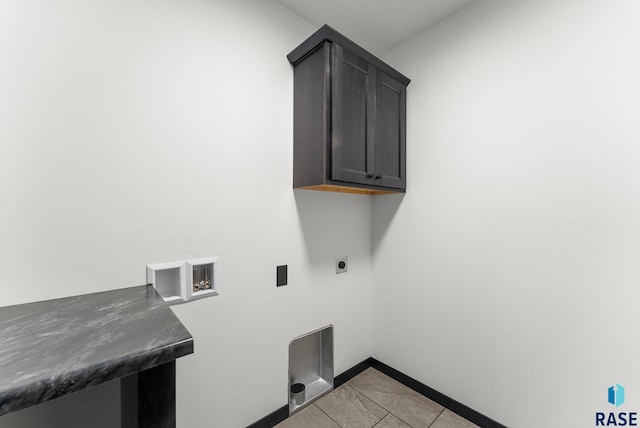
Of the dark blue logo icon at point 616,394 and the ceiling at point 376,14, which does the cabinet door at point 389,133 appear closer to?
the ceiling at point 376,14

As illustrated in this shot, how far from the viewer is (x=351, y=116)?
1520mm

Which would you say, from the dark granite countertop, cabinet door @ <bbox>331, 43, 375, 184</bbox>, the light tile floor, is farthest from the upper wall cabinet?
the light tile floor

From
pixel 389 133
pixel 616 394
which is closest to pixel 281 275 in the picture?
pixel 389 133

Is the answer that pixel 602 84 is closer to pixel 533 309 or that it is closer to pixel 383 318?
pixel 533 309

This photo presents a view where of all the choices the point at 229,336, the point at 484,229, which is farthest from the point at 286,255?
the point at 484,229

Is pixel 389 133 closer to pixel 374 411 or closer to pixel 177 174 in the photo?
pixel 177 174

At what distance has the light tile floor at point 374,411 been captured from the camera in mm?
1566

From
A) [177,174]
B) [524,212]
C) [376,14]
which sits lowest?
[524,212]

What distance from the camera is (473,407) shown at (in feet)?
5.24

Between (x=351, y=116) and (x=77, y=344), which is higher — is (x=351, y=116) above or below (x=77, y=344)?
above

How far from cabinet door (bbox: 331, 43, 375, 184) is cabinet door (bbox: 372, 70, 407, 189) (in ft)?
0.25

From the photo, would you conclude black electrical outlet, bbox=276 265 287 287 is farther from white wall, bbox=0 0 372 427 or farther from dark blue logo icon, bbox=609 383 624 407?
dark blue logo icon, bbox=609 383 624 407

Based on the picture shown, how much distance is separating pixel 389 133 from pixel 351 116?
39cm

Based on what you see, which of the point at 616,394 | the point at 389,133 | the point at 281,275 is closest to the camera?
the point at 616,394
